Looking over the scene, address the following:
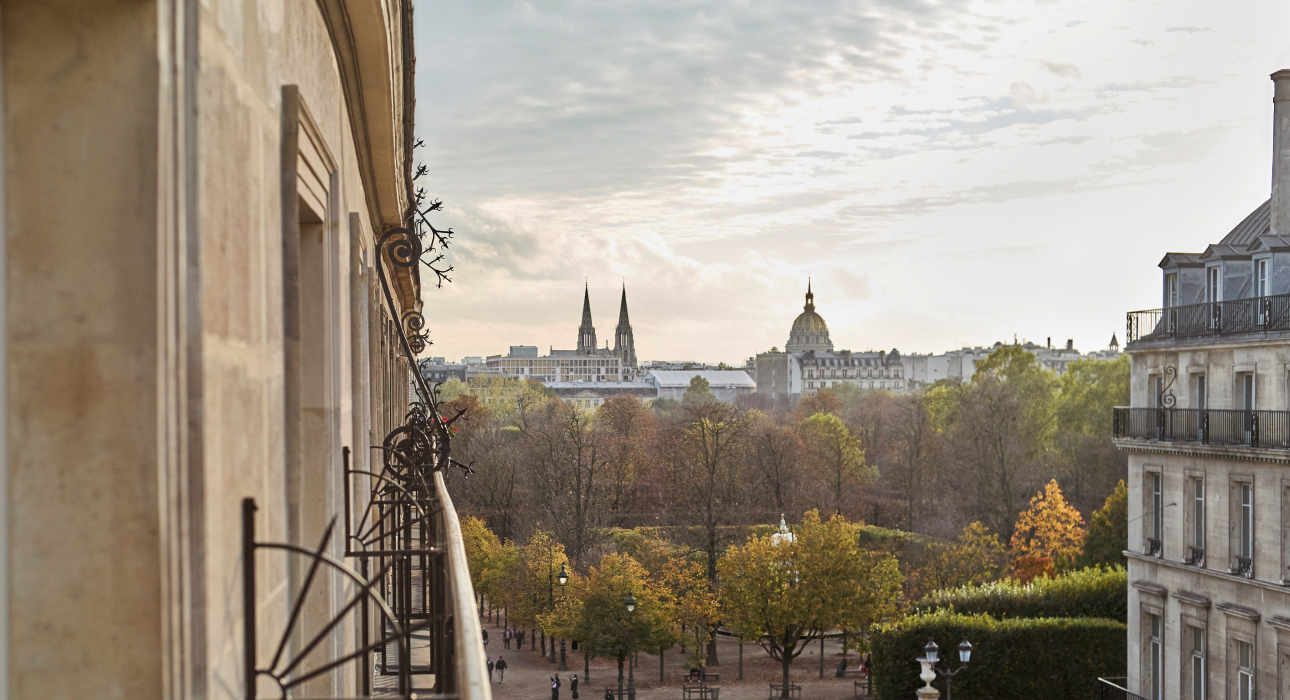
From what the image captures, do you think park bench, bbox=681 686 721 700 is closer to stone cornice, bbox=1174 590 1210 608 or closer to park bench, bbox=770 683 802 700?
park bench, bbox=770 683 802 700

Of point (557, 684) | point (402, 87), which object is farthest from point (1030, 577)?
point (402, 87)

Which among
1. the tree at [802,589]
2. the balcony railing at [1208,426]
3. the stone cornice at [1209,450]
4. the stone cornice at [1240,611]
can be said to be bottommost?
the tree at [802,589]

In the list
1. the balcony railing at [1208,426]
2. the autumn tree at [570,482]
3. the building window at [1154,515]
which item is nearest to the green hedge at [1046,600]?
the building window at [1154,515]

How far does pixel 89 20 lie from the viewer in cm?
179

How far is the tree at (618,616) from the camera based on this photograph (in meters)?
34.4

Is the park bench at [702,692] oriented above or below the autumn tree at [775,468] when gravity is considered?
below

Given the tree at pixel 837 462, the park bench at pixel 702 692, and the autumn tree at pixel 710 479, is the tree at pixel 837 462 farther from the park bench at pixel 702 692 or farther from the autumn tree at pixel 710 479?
the park bench at pixel 702 692

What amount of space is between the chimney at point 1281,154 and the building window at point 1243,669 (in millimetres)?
9543

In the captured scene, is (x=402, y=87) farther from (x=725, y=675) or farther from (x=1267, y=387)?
(x=725, y=675)

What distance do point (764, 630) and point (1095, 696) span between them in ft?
36.7

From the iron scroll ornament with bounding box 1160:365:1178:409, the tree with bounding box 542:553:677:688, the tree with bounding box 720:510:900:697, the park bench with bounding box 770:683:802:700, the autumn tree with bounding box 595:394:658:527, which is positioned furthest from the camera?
the autumn tree with bounding box 595:394:658:527

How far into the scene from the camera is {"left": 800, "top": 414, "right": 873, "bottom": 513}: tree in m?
65.0

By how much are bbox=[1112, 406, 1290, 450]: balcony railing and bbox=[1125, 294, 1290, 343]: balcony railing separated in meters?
1.91

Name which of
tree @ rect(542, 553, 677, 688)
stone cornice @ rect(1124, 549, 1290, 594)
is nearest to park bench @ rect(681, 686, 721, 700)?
tree @ rect(542, 553, 677, 688)
